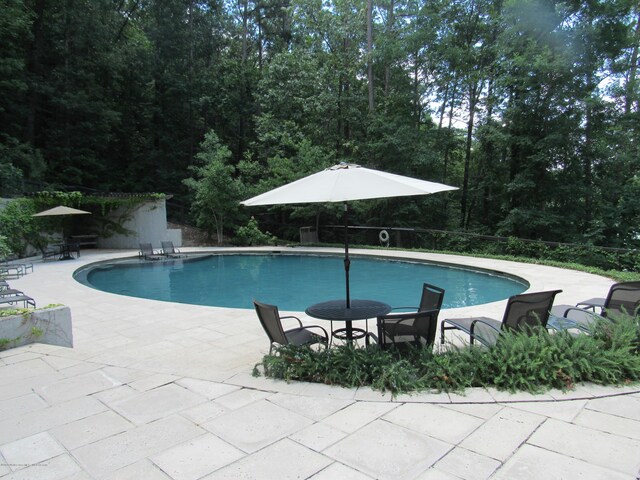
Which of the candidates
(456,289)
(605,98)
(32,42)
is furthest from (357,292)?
Answer: (32,42)

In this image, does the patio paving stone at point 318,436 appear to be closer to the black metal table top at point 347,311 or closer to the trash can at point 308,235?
the black metal table top at point 347,311

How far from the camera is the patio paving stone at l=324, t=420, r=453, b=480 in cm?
215

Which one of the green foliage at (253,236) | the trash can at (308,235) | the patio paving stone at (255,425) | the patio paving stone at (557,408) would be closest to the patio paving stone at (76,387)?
the patio paving stone at (255,425)

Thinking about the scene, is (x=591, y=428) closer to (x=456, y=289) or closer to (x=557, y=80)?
(x=456, y=289)

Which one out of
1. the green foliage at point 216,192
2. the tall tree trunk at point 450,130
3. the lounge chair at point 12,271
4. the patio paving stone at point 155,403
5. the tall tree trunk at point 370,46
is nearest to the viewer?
the patio paving stone at point 155,403

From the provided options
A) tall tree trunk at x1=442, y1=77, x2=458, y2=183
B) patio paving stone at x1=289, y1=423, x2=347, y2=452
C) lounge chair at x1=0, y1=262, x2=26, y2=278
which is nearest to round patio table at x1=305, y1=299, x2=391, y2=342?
patio paving stone at x1=289, y1=423, x2=347, y2=452

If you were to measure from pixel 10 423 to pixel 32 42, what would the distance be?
24124 mm

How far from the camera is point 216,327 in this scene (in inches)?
215

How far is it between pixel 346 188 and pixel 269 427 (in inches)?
80.0

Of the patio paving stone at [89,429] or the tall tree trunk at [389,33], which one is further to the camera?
the tall tree trunk at [389,33]

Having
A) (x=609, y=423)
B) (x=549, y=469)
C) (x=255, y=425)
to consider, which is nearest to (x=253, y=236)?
(x=255, y=425)

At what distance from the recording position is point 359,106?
2041 cm

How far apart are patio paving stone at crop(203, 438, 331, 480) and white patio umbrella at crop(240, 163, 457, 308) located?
1834 millimetres

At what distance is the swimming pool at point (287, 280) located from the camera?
30.0ft
